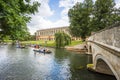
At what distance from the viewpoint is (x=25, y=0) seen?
31.7ft

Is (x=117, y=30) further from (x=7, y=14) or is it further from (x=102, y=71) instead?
(x=102, y=71)

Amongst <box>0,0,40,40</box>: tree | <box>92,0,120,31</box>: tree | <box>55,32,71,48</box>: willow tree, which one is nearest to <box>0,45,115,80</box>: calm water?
<box>0,0,40,40</box>: tree

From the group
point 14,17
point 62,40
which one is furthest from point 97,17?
point 14,17

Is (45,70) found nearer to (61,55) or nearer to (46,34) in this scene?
(61,55)

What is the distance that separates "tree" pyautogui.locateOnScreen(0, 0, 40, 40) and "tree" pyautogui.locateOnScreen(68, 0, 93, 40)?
146 feet

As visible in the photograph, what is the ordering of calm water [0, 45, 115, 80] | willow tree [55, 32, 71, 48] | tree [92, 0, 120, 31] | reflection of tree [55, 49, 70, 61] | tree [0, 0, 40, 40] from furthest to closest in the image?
1. willow tree [55, 32, 71, 48]
2. tree [92, 0, 120, 31]
3. reflection of tree [55, 49, 70, 61]
4. calm water [0, 45, 115, 80]
5. tree [0, 0, 40, 40]

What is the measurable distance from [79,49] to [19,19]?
147 ft

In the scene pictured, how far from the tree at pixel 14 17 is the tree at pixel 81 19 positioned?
44452 mm

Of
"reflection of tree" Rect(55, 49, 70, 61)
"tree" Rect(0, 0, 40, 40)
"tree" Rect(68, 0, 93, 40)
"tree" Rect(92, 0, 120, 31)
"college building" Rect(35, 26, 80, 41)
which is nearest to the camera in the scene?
"tree" Rect(0, 0, 40, 40)

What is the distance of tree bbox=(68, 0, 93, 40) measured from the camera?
5372cm

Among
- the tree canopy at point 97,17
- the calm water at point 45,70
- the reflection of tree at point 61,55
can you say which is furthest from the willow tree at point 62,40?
the calm water at point 45,70

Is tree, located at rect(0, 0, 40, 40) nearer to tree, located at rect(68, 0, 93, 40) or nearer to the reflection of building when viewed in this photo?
tree, located at rect(68, 0, 93, 40)

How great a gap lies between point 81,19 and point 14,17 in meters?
49.7

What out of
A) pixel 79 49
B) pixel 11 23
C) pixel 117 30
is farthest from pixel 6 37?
pixel 79 49
